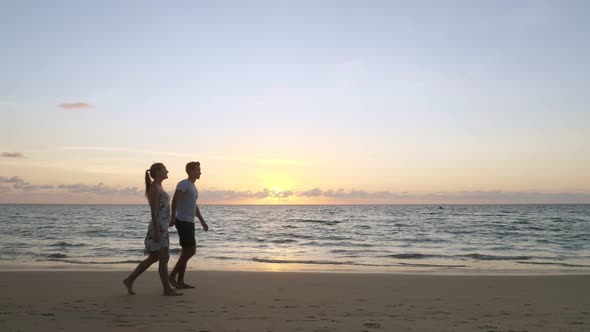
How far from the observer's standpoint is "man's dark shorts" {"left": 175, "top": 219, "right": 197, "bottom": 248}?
6922mm

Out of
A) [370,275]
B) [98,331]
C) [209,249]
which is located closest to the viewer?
[98,331]

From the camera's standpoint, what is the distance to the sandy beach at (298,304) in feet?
16.1

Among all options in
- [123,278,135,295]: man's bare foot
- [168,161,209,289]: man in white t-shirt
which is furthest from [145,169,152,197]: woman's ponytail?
[123,278,135,295]: man's bare foot

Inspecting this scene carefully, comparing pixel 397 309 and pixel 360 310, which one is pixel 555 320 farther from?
pixel 360 310

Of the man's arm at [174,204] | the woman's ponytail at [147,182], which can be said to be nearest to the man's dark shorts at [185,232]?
the man's arm at [174,204]

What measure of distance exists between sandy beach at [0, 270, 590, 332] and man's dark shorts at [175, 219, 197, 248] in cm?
68

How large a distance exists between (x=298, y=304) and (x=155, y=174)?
244 cm

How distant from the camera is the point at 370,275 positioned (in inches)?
380

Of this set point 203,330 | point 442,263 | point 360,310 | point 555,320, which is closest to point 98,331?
point 203,330

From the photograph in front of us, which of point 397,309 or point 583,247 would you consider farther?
point 583,247

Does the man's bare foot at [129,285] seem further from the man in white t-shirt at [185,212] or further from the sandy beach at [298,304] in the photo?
the man in white t-shirt at [185,212]

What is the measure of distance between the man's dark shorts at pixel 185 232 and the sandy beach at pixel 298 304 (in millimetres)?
676

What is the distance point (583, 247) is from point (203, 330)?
753 inches

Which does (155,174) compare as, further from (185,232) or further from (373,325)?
(373,325)
